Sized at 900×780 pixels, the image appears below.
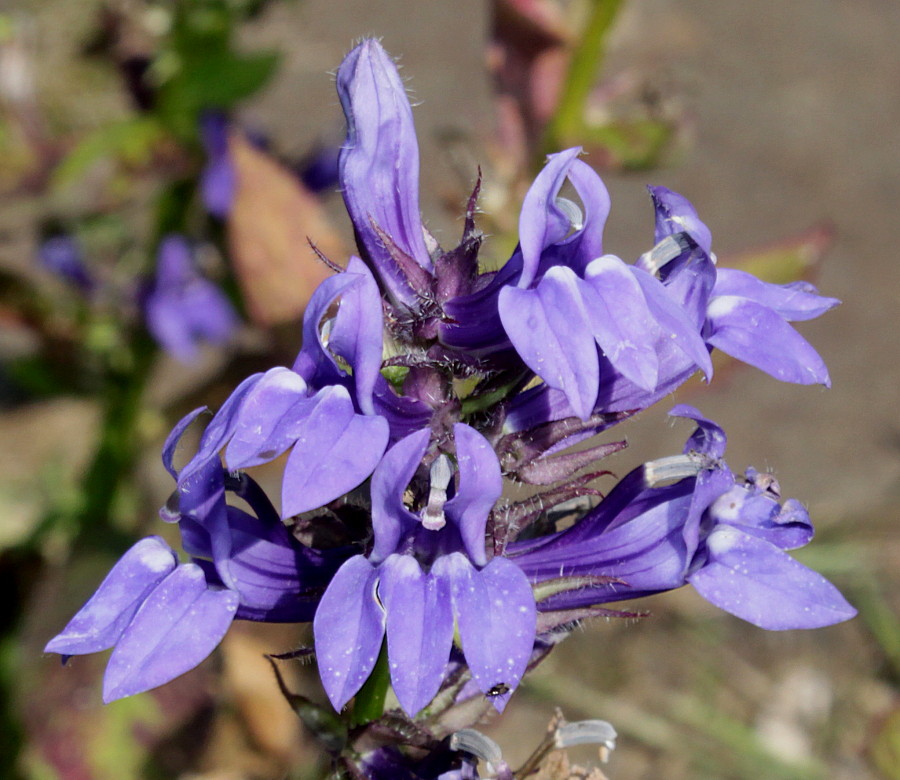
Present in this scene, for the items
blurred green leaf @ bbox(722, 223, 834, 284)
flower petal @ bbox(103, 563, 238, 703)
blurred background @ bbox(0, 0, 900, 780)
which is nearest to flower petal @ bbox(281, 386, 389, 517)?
flower petal @ bbox(103, 563, 238, 703)

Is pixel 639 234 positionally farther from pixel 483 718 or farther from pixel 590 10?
pixel 483 718

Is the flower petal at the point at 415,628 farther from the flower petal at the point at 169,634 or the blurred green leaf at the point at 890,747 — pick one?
the blurred green leaf at the point at 890,747

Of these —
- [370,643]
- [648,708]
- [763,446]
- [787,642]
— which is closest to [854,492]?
[763,446]

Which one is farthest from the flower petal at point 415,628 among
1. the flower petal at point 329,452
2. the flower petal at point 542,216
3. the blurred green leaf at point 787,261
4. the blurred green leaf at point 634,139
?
the blurred green leaf at point 634,139

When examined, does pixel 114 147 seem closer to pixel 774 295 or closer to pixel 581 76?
pixel 581 76

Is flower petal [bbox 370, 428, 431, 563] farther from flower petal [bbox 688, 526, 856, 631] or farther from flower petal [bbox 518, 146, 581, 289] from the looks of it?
flower petal [bbox 688, 526, 856, 631]

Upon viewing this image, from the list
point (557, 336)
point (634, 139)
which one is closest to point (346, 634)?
point (557, 336)
